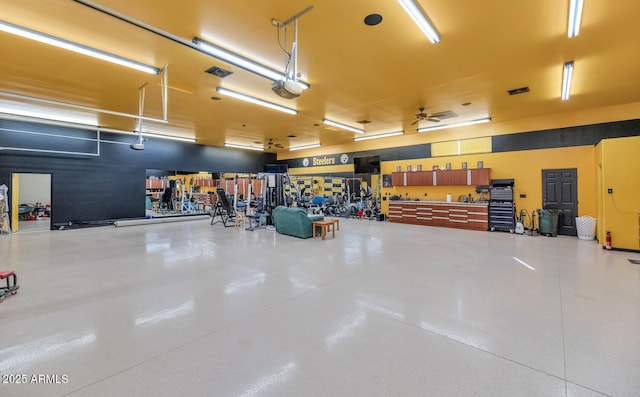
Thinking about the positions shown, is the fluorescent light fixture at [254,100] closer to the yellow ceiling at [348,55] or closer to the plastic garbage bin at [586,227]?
the yellow ceiling at [348,55]

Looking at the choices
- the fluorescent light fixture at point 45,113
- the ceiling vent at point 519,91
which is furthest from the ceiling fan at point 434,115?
the fluorescent light fixture at point 45,113

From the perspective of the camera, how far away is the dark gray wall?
8.00 m

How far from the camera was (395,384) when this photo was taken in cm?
174

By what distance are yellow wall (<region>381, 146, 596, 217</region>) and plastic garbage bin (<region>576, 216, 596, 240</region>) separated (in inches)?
23.3

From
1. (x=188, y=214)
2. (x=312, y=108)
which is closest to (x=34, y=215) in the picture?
(x=188, y=214)

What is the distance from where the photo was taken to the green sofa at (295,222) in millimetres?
6992

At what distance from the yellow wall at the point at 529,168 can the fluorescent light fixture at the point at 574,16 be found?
5120 mm

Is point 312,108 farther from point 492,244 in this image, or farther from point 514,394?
point 514,394

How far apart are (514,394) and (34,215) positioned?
16014 mm

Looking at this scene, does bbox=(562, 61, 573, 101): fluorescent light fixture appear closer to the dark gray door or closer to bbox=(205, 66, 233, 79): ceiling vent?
the dark gray door

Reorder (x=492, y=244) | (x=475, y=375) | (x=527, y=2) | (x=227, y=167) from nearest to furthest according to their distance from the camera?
(x=475, y=375) → (x=527, y=2) → (x=492, y=244) → (x=227, y=167)

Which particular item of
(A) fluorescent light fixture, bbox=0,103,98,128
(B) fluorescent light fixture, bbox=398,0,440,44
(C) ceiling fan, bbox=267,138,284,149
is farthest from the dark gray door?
(A) fluorescent light fixture, bbox=0,103,98,128

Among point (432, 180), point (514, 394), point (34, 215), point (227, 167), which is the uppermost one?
point (227, 167)

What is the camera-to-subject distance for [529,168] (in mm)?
7863
